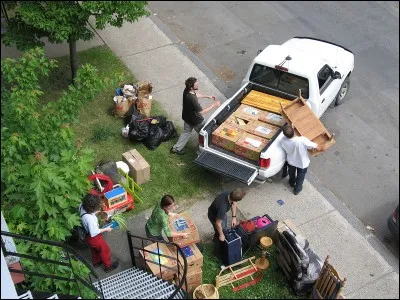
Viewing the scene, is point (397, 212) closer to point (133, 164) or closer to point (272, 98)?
point (272, 98)

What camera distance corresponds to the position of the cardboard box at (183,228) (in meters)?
7.76

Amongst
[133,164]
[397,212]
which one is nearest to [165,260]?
[133,164]

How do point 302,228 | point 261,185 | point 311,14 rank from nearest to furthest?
point 302,228
point 261,185
point 311,14

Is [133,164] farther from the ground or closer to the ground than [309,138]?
closer to the ground

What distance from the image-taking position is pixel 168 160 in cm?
1016

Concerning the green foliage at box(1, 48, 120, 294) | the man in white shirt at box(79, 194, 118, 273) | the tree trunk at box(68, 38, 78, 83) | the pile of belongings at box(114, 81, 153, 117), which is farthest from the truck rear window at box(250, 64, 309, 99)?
the man in white shirt at box(79, 194, 118, 273)

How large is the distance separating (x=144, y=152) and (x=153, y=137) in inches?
14.1

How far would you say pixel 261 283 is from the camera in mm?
7949

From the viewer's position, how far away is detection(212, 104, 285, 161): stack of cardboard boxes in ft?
Answer: 29.6

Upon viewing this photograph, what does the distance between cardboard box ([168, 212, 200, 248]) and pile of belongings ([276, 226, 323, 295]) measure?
1.35 metres

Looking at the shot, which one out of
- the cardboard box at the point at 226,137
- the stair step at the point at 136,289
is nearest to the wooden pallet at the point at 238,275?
the stair step at the point at 136,289

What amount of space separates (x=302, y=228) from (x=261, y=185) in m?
1.23

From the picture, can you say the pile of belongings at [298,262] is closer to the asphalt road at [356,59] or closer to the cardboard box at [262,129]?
the asphalt road at [356,59]

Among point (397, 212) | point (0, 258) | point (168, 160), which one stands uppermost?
point (0, 258)
